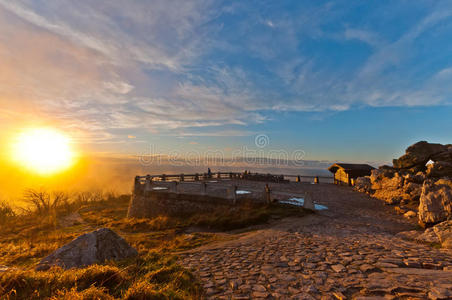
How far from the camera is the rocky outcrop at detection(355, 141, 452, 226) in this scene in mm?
9297

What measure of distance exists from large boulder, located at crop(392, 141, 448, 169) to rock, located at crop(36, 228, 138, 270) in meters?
25.0

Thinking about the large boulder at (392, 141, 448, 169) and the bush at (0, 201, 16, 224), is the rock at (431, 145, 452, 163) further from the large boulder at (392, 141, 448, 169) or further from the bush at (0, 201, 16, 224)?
the bush at (0, 201, 16, 224)

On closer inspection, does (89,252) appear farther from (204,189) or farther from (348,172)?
(348,172)

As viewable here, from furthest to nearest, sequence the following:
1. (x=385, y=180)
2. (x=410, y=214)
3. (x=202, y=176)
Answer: (x=202, y=176) < (x=385, y=180) < (x=410, y=214)

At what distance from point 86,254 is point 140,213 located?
1484 cm

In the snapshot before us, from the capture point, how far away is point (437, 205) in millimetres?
9297

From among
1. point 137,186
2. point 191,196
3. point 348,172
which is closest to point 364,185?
point 348,172

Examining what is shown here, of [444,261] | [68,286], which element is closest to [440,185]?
[444,261]

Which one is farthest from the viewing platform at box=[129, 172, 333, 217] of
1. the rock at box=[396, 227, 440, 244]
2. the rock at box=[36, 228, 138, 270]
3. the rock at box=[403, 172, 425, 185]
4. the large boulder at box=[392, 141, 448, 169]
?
the large boulder at box=[392, 141, 448, 169]

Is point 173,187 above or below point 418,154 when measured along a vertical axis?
below

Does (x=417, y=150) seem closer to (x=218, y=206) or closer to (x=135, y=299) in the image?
(x=218, y=206)

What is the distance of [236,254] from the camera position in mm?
6359

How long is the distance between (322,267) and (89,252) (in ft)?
21.2

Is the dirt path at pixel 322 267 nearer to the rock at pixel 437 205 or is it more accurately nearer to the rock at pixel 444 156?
the rock at pixel 437 205
